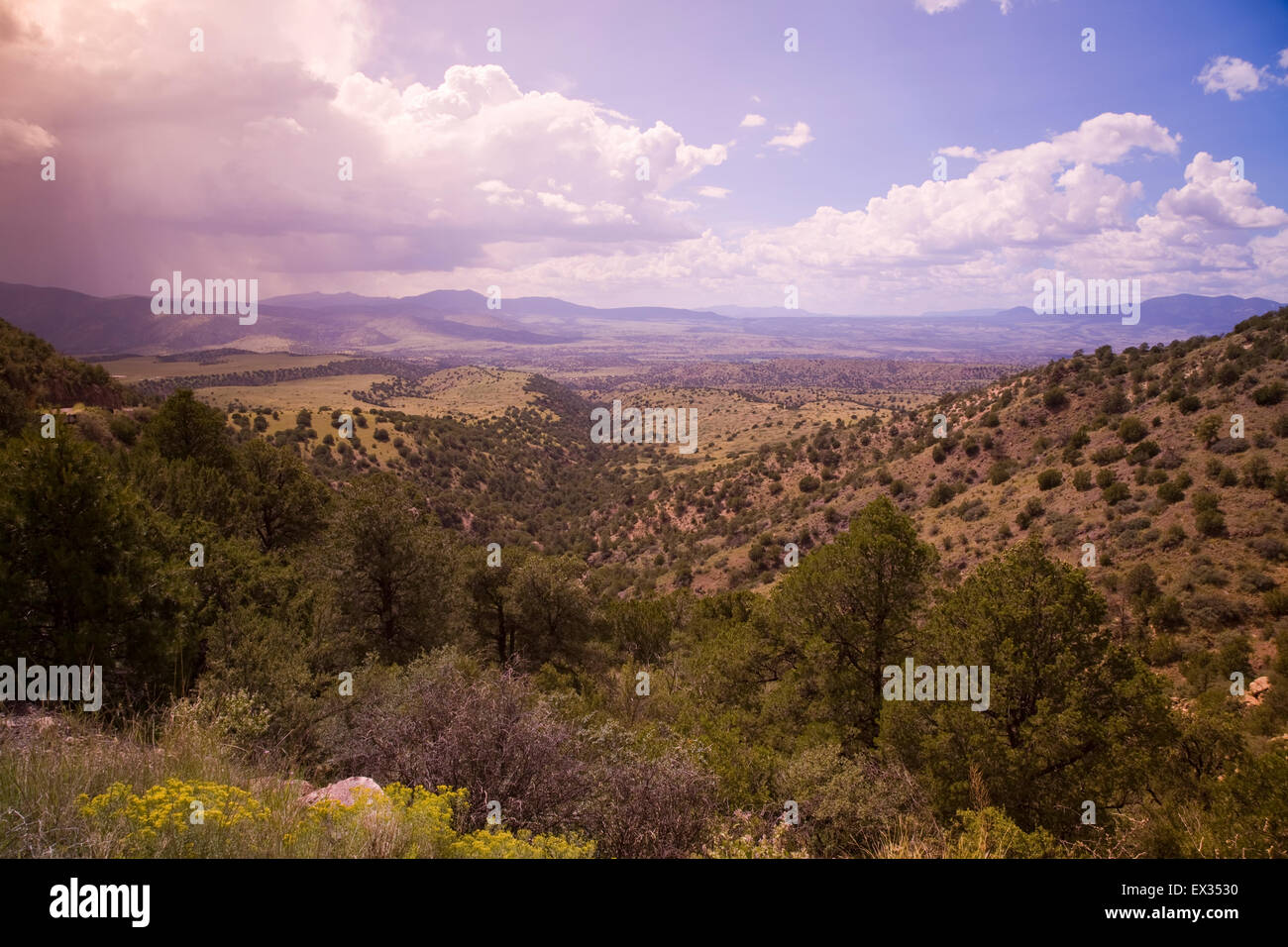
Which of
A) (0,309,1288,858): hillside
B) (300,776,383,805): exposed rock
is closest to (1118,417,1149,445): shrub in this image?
(0,309,1288,858): hillside

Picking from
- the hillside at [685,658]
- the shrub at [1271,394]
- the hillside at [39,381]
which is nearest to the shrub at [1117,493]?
the hillside at [685,658]

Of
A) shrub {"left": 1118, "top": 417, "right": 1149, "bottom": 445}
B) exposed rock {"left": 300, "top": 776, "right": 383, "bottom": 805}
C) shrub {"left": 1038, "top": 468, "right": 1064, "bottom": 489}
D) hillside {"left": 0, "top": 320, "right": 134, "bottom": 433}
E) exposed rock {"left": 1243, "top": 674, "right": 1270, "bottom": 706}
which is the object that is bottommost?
exposed rock {"left": 1243, "top": 674, "right": 1270, "bottom": 706}

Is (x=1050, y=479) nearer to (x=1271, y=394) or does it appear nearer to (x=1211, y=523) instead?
(x=1271, y=394)

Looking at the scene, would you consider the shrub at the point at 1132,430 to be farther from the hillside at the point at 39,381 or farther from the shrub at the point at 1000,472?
the hillside at the point at 39,381

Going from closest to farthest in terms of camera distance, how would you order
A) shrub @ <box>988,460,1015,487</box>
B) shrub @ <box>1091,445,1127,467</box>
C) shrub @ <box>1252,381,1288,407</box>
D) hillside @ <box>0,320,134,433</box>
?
1. hillside @ <box>0,320,134,433</box>
2. shrub @ <box>1252,381,1288,407</box>
3. shrub @ <box>1091,445,1127,467</box>
4. shrub @ <box>988,460,1015,487</box>

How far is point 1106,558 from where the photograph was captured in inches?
963

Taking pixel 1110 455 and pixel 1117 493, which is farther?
pixel 1110 455

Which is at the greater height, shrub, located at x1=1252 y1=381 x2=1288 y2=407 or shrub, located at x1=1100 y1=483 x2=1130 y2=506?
shrub, located at x1=1252 y1=381 x2=1288 y2=407

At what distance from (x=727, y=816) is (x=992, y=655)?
604 cm

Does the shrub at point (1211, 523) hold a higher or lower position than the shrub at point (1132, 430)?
lower

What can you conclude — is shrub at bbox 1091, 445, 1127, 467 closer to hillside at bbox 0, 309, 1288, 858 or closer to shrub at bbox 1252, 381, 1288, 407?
hillside at bbox 0, 309, 1288, 858

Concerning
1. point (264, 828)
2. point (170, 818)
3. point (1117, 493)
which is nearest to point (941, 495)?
point (1117, 493)
